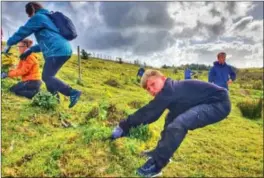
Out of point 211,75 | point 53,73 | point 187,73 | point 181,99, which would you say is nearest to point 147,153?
point 181,99

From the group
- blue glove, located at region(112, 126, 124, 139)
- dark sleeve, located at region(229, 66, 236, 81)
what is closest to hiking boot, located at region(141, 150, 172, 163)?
blue glove, located at region(112, 126, 124, 139)

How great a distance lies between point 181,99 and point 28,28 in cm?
213

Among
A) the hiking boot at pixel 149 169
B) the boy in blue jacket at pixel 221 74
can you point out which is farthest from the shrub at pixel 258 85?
the hiking boot at pixel 149 169

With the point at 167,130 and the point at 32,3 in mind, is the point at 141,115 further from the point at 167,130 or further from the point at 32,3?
the point at 32,3

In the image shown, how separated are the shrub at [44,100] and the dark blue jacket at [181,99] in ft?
3.56

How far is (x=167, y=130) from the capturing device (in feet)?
18.0

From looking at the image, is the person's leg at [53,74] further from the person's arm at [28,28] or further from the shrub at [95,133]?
the shrub at [95,133]

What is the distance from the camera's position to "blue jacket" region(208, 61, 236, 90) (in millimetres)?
6121

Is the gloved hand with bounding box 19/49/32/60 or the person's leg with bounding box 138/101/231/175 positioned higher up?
the gloved hand with bounding box 19/49/32/60

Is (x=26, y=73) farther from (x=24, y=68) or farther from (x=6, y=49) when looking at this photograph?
(x=6, y=49)

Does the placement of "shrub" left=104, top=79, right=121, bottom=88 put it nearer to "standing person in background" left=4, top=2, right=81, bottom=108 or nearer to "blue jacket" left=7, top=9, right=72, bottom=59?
"standing person in background" left=4, top=2, right=81, bottom=108

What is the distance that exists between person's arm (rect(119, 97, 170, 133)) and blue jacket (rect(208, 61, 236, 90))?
0.94 metres

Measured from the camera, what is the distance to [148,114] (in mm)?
5590

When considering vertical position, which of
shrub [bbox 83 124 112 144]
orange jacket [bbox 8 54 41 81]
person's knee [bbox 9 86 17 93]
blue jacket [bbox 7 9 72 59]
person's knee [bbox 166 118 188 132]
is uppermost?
blue jacket [bbox 7 9 72 59]
